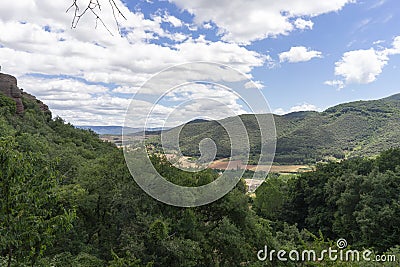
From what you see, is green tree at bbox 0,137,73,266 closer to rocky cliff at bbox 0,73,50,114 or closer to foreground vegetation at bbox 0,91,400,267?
foreground vegetation at bbox 0,91,400,267

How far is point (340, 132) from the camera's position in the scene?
111m

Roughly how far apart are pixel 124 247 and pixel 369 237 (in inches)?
806

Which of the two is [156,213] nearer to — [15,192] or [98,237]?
[98,237]

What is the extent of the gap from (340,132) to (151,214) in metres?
110

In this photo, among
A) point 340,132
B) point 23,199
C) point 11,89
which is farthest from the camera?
point 340,132

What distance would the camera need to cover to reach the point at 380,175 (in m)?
27.7

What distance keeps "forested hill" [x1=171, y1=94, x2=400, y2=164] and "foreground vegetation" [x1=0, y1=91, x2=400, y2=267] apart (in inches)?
998

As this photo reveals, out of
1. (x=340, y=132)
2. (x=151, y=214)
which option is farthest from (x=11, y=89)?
(x=340, y=132)

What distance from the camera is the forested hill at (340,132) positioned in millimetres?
81250

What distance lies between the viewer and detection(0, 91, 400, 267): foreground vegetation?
532 centimetres

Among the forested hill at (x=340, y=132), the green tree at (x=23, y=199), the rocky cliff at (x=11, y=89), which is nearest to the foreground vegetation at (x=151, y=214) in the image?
the green tree at (x=23, y=199)

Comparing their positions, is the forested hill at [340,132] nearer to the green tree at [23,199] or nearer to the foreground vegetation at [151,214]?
the foreground vegetation at [151,214]

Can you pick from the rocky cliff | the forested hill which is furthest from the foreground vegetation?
the forested hill

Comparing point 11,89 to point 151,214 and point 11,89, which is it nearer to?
point 11,89
